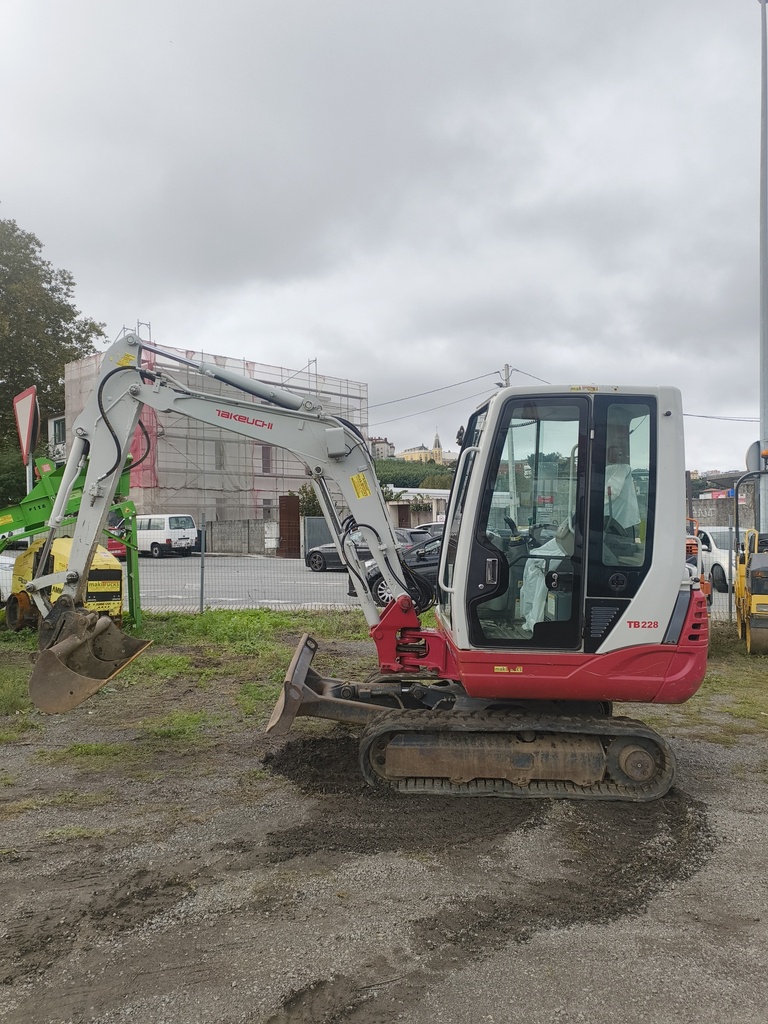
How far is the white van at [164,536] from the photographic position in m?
30.6

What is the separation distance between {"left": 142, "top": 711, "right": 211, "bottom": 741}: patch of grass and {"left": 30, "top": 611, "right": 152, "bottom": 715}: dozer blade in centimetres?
85

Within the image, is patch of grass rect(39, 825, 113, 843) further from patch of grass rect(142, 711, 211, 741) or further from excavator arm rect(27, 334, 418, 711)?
patch of grass rect(142, 711, 211, 741)

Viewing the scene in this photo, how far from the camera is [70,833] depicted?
4.38 metres

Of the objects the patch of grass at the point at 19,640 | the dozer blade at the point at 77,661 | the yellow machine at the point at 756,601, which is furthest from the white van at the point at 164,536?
the dozer blade at the point at 77,661

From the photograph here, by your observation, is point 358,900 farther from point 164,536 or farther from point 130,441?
point 164,536

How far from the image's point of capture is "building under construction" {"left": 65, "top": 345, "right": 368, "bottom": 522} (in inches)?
1508

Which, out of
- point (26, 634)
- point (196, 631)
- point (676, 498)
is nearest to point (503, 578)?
point (676, 498)

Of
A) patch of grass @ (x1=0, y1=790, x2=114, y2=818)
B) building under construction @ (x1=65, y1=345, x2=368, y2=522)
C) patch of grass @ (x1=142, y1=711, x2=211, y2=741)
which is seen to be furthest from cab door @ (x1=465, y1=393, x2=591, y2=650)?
building under construction @ (x1=65, y1=345, x2=368, y2=522)

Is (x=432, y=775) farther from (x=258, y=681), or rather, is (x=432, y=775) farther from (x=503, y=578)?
(x=258, y=681)

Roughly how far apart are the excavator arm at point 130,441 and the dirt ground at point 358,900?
1.23 m

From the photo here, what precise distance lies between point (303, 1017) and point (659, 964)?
5.27ft

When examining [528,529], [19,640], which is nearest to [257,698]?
[528,529]

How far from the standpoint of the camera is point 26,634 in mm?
10875

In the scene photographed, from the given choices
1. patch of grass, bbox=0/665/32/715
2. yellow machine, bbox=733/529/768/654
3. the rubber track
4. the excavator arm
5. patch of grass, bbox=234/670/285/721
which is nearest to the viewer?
the rubber track
